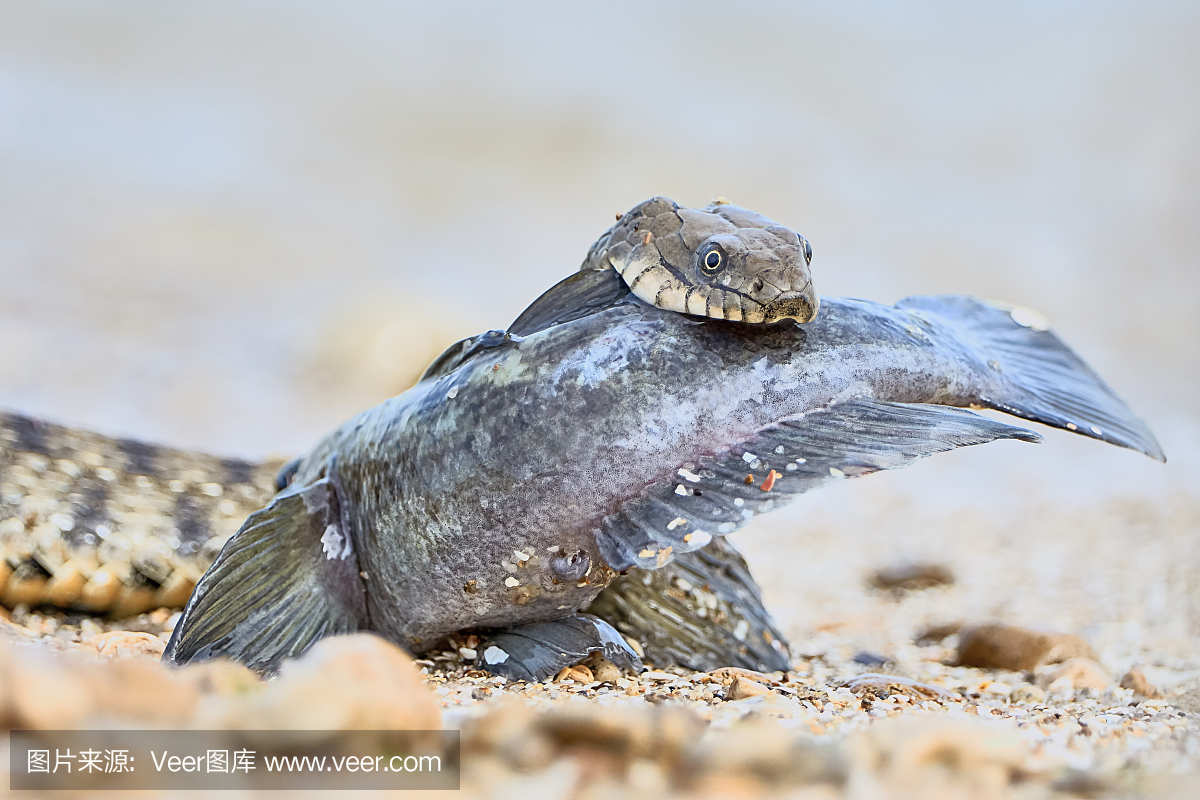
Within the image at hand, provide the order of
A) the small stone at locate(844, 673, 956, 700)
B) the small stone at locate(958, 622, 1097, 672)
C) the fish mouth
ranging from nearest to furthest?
the fish mouth → the small stone at locate(844, 673, 956, 700) → the small stone at locate(958, 622, 1097, 672)

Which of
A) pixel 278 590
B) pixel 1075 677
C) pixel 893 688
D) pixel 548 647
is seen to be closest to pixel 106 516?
pixel 278 590

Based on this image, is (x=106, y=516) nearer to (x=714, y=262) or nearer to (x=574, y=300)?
(x=574, y=300)

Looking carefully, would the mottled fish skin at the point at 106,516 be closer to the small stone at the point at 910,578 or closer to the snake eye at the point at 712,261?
the snake eye at the point at 712,261

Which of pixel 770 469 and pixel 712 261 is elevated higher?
pixel 712 261

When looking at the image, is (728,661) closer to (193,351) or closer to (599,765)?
(599,765)

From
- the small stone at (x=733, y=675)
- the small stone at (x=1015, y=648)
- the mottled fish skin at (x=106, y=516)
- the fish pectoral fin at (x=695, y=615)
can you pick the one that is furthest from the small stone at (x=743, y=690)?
the mottled fish skin at (x=106, y=516)

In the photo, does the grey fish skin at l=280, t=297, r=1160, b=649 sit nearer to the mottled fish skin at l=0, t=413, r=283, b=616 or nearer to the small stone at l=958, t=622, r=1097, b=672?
the small stone at l=958, t=622, r=1097, b=672

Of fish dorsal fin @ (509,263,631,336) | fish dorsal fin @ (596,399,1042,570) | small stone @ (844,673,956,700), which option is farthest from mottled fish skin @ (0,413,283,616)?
small stone @ (844,673,956,700)

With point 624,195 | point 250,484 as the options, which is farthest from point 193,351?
point 624,195

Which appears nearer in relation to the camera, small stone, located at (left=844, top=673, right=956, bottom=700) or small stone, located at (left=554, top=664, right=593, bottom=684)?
small stone, located at (left=554, top=664, right=593, bottom=684)
